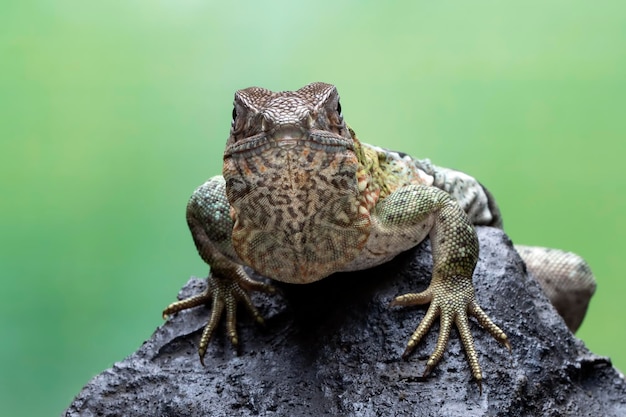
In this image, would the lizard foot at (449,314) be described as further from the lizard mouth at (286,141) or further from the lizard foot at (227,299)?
the lizard mouth at (286,141)

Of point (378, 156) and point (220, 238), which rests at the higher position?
point (378, 156)

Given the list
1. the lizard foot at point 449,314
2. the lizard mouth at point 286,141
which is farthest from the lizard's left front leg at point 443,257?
the lizard mouth at point 286,141

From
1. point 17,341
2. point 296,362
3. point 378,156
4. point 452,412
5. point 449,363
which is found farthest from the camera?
point 17,341

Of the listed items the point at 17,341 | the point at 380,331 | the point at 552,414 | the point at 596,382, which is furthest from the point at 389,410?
the point at 17,341

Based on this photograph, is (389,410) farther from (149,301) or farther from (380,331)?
(149,301)

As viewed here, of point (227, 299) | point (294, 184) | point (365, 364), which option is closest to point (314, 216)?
point (294, 184)

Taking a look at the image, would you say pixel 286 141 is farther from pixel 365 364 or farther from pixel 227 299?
pixel 227 299
